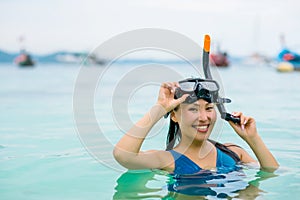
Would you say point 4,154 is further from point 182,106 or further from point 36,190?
point 182,106

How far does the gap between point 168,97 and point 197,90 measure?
22 centimetres

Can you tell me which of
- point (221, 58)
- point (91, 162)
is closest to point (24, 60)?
point (221, 58)

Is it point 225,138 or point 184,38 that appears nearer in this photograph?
point 184,38

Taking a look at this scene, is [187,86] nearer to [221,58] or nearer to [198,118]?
[198,118]

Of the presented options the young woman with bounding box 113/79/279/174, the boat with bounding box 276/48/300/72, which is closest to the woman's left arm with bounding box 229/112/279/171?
the young woman with bounding box 113/79/279/174

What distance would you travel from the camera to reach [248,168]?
3717 millimetres

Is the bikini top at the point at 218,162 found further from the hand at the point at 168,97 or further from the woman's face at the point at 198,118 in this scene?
the hand at the point at 168,97

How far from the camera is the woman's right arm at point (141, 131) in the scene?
311 centimetres

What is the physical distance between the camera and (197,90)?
130 inches

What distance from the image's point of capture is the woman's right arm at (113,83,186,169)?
10.2ft

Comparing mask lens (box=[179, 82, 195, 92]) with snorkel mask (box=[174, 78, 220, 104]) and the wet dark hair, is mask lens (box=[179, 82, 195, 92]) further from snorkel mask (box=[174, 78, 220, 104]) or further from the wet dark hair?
the wet dark hair

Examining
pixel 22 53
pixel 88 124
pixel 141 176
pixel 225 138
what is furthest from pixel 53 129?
pixel 22 53

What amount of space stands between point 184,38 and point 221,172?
1.02 meters

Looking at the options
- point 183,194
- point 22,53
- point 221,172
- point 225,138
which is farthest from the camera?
point 22,53
